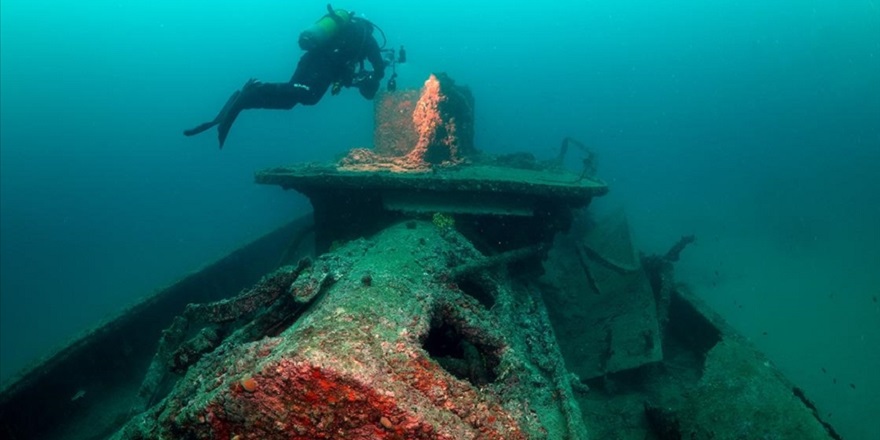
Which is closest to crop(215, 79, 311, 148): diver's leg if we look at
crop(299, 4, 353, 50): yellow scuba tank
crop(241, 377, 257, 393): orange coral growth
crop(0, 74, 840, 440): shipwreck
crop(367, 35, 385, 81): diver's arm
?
crop(299, 4, 353, 50): yellow scuba tank

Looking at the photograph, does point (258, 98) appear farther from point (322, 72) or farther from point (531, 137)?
point (531, 137)

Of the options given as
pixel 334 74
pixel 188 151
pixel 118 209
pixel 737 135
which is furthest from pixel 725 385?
pixel 188 151

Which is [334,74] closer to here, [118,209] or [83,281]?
[83,281]

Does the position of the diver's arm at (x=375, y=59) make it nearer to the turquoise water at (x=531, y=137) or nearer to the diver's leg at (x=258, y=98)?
the diver's leg at (x=258, y=98)

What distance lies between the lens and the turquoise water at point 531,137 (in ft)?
60.6

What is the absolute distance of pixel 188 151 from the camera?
7950 cm

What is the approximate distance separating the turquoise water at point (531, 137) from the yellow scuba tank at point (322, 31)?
2301mm

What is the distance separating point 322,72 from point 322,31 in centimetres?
56

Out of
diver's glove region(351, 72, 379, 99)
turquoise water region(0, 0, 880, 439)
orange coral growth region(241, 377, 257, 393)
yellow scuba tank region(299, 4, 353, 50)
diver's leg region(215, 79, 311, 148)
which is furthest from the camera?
turquoise water region(0, 0, 880, 439)

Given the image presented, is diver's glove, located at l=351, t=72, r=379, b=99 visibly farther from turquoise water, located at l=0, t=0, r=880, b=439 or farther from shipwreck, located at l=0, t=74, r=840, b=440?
turquoise water, located at l=0, t=0, r=880, b=439

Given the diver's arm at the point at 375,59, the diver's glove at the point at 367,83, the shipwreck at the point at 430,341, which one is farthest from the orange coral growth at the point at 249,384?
the diver's arm at the point at 375,59

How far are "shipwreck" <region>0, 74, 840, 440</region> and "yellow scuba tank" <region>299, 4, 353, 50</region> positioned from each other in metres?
1.63

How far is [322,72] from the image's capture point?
6.45 m

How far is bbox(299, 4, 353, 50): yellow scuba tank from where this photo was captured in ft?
20.4
